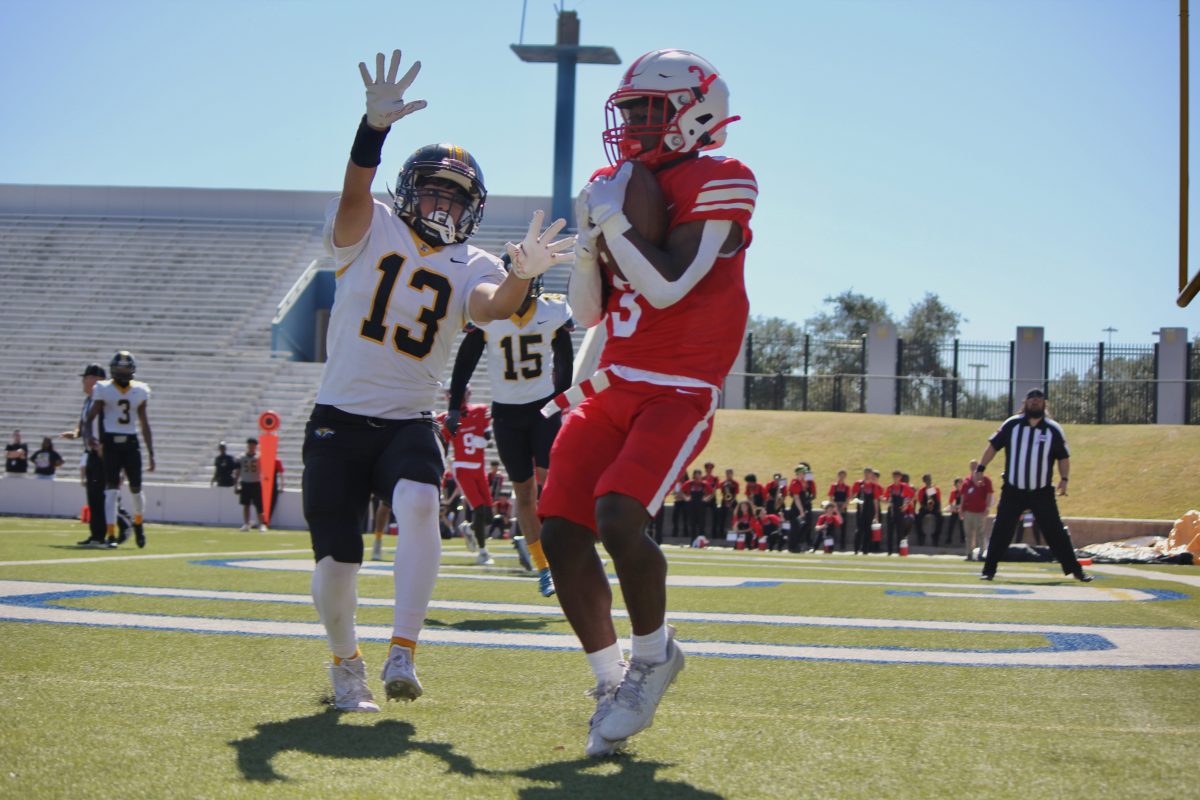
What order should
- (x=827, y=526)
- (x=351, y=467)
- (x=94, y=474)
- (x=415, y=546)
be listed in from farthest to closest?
(x=827, y=526)
(x=94, y=474)
(x=351, y=467)
(x=415, y=546)

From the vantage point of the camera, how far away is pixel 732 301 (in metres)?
3.61

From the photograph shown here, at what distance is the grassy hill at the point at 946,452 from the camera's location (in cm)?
2538

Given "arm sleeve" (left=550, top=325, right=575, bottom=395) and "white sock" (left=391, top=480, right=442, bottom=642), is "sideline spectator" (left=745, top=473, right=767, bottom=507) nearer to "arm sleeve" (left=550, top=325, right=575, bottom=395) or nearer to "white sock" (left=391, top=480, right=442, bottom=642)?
"arm sleeve" (left=550, top=325, right=575, bottom=395)

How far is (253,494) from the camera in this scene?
2036 cm

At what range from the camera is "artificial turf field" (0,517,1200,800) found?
286 centimetres

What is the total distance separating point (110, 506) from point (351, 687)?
950 cm

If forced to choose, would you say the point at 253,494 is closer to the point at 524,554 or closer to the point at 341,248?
the point at 524,554

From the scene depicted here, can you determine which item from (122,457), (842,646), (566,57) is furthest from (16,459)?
(566,57)

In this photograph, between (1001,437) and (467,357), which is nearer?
(467,357)

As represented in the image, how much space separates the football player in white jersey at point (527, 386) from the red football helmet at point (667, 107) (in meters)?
4.27

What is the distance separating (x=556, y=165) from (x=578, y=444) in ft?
125

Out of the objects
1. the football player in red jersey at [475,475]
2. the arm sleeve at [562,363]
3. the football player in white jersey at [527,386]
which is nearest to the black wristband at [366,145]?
the football player in white jersey at [527,386]

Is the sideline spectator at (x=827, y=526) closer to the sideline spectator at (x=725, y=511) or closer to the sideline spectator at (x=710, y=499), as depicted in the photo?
the sideline spectator at (x=725, y=511)

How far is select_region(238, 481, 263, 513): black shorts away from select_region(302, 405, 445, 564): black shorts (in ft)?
55.3
